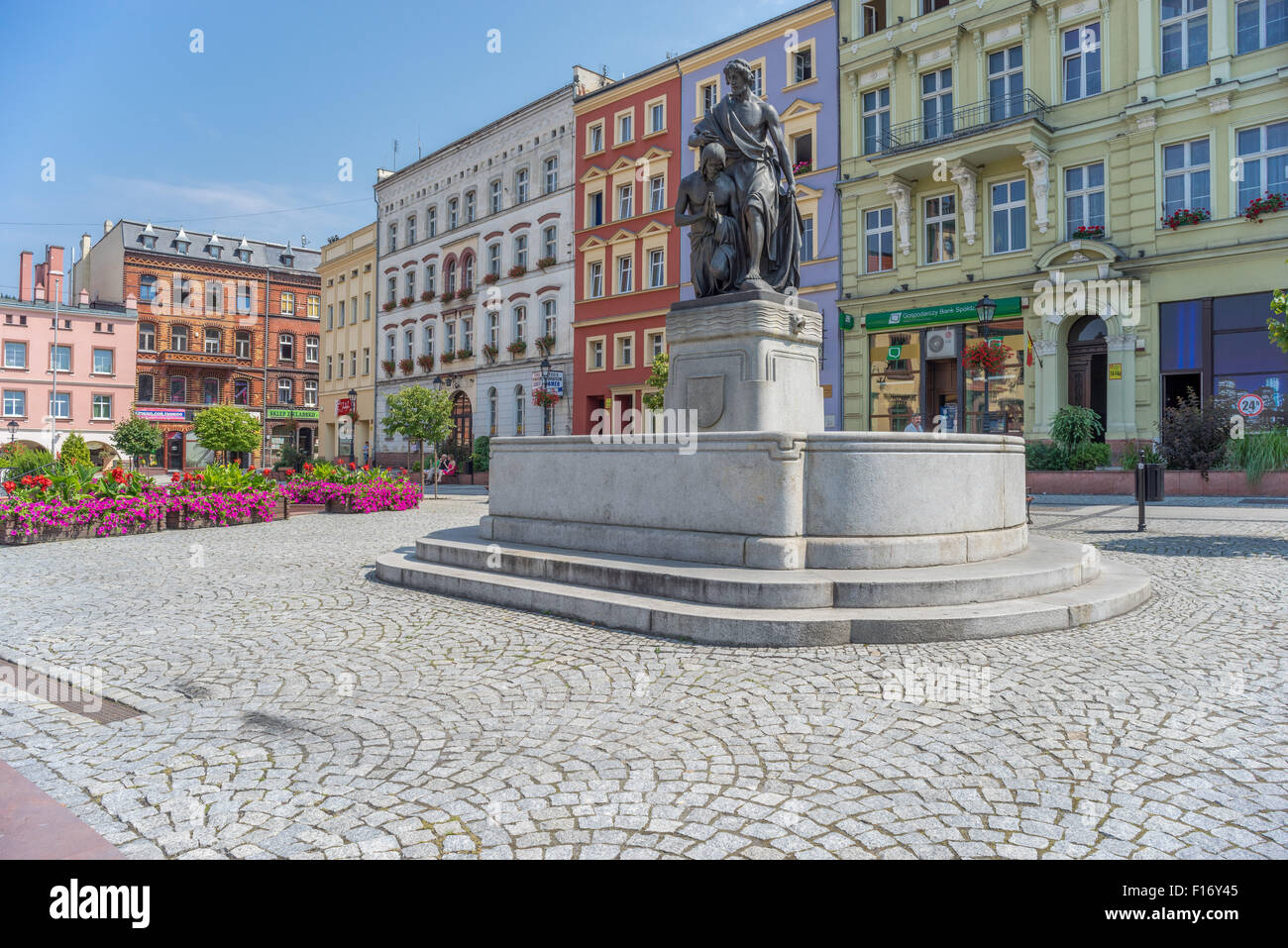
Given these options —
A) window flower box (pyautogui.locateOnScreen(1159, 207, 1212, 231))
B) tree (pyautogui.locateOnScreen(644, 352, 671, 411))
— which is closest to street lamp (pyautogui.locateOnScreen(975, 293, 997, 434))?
window flower box (pyautogui.locateOnScreen(1159, 207, 1212, 231))

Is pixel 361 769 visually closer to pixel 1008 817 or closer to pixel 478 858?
pixel 478 858

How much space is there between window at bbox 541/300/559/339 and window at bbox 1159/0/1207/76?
2412 cm

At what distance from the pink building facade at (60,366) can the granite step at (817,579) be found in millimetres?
51400

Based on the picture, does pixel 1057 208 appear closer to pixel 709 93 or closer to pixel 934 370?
pixel 934 370

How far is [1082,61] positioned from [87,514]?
2710 cm

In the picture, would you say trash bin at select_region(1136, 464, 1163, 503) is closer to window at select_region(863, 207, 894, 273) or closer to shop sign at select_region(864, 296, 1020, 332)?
shop sign at select_region(864, 296, 1020, 332)

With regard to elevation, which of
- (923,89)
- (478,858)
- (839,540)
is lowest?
(478,858)

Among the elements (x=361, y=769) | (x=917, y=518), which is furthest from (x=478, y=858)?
(x=917, y=518)

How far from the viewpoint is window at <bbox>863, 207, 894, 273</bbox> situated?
1078 inches

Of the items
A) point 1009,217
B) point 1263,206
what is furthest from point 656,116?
point 1263,206

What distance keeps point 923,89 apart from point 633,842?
29152 millimetres

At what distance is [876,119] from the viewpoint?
27.8m

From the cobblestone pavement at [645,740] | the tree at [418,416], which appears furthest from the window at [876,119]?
the cobblestone pavement at [645,740]
